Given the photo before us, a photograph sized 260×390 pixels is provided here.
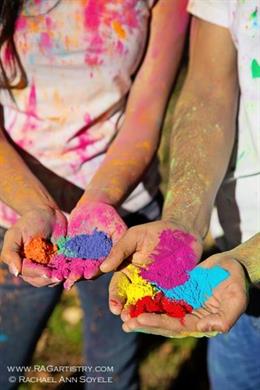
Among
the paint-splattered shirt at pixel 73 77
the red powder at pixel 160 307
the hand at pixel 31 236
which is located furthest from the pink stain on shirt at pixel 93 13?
the red powder at pixel 160 307

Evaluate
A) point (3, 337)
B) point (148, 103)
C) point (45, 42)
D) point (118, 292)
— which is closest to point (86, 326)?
point (3, 337)

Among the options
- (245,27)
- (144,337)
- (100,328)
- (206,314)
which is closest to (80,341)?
(144,337)

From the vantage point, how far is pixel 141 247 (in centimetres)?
166

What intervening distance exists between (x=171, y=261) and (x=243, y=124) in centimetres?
44

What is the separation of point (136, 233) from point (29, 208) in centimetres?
28

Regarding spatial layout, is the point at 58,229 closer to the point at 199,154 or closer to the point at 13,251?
the point at 13,251

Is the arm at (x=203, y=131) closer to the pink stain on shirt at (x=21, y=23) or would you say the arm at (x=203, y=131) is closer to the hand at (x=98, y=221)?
the hand at (x=98, y=221)

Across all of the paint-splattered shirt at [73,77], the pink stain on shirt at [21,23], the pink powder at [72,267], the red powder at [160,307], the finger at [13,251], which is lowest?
the red powder at [160,307]

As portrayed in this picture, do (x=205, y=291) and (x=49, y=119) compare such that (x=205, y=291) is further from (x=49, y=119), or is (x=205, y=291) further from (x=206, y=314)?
(x=49, y=119)

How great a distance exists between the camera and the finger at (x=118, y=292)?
1.53 m

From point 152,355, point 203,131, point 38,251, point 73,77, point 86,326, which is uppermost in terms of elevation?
point 73,77

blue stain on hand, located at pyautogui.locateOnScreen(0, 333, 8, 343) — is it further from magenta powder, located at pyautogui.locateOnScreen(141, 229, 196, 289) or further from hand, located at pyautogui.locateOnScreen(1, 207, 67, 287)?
magenta powder, located at pyautogui.locateOnScreen(141, 229, 196, 289)

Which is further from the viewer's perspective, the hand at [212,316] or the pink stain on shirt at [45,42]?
the pink stain on shirt at [45,42]

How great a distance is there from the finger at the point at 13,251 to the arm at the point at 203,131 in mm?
390
